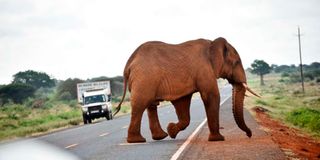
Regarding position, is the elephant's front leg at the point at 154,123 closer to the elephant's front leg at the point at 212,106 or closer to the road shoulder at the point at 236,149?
the road shoulder at the point at 236,149

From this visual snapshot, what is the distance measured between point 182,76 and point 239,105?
1796 millimetres

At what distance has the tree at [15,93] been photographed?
86.1 metres

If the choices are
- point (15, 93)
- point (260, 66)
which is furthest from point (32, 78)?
point (260, 66)

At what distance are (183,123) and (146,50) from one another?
2302mm

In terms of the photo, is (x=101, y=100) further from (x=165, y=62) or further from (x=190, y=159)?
(x=190, y=159)

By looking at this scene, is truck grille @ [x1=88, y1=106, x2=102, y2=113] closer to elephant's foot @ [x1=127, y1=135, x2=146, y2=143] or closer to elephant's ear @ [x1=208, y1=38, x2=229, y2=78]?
elephant's foot @ [x1=127, y1=135, x2=146, y2=143]

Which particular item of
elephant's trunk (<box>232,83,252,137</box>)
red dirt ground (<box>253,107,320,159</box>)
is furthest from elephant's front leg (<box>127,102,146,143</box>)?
red dirt ground (<box>253,107,320,159</box>)

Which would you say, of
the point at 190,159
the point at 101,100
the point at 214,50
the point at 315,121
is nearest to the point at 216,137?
the point at 214,50

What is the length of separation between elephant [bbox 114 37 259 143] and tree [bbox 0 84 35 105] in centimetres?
7475

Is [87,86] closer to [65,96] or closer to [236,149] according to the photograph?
[236,149]

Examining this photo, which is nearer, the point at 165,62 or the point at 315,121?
the point at 165,62

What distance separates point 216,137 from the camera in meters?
14.4

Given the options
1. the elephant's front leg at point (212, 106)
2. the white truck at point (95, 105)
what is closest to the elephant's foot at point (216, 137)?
the elephant's front leg at point (212, 106)

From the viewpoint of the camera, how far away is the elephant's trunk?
572 inches
